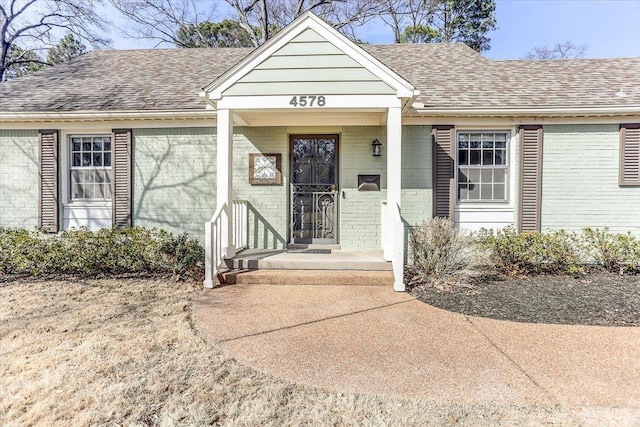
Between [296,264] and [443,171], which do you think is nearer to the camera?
[296,264]

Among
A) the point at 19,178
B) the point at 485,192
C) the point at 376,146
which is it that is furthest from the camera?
the point at 19,178

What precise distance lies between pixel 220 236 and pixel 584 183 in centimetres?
701

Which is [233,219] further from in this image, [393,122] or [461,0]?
[461,0]

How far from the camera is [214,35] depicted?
727 inches

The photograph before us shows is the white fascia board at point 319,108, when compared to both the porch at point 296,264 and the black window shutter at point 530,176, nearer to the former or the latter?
the porch at point 296,264

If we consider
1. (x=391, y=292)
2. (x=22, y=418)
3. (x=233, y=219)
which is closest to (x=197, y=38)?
(x=233, y=219)

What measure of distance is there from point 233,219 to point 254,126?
2032mm

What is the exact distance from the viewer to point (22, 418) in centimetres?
233

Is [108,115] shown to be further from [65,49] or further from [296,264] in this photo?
[65,49]

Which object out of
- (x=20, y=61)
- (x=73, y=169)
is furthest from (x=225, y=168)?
(x=20, y=61)

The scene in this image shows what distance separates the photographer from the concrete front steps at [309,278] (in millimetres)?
5547

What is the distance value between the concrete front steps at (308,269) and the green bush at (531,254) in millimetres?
2019

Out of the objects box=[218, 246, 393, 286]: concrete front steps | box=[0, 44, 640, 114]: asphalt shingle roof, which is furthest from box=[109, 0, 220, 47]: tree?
box=[218, 246, 393, 286]: concrete front steps

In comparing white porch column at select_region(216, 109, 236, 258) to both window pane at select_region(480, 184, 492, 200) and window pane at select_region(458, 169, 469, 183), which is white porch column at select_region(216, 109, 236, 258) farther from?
window pane at select_region(480, 184, 492, 200)
